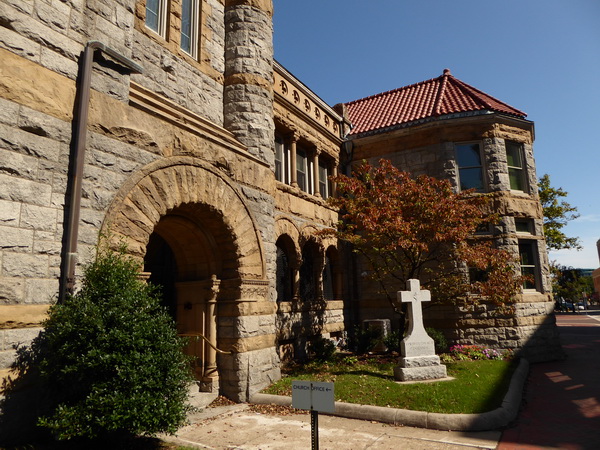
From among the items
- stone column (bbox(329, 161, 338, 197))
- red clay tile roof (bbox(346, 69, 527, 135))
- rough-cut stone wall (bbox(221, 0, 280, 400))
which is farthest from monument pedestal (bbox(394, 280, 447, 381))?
red clay tile roof (bbox(346, 69, 527, 135))

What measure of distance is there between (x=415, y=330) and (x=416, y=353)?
53cm

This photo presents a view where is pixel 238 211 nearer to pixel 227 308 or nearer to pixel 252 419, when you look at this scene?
pixel 227 308

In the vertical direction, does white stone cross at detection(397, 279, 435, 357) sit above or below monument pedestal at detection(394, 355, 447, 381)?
above

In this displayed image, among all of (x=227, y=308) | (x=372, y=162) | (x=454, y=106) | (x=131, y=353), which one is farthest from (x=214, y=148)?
(x=454, y=106)

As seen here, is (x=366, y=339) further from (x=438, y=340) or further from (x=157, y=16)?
(x=157, y=16)

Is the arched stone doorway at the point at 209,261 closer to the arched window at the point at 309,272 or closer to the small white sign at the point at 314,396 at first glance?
the small white sign at the point at 314,396

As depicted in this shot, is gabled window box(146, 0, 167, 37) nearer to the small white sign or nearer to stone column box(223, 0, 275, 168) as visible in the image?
stone column box(223, 0, 275, 168)

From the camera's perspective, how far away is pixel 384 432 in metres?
6.97

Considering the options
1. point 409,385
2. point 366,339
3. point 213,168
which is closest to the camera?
point 213,168

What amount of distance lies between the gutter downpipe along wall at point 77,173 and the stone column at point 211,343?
3.85 m

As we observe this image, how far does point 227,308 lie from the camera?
915 centimetres

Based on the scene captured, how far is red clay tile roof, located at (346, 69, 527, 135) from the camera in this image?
15648 mm

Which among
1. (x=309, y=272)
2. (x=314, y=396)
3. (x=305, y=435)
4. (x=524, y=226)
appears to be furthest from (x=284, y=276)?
(x=524, y=226)

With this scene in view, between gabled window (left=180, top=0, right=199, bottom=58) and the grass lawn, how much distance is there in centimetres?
799
